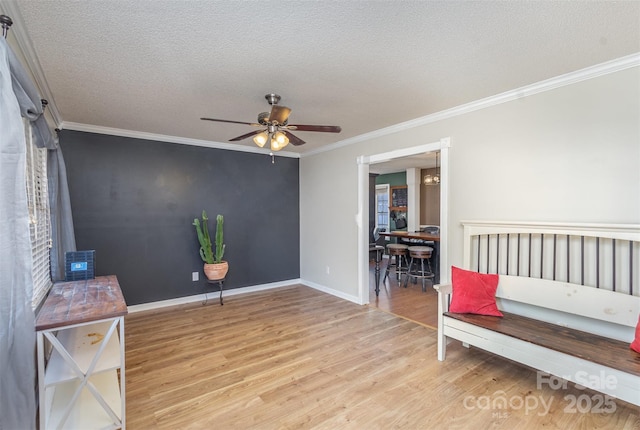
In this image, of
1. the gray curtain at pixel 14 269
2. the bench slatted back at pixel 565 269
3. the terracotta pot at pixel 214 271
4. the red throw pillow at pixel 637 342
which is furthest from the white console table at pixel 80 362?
the red throw pillow at pixel 637 342

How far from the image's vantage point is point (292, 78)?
2449 millimetres

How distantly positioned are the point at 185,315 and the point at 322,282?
85.2 inches

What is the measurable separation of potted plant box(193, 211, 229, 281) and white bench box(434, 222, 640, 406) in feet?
9.86

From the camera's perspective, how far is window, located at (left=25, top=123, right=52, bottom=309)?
2252 mm

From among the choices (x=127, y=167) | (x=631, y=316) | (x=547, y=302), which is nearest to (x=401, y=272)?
(x=547, y=302)

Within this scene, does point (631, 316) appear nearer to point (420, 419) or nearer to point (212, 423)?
point (420, 419)

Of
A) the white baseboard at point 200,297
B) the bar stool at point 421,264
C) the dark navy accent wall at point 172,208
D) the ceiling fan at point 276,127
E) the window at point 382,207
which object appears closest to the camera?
the ceiling fan at point 276,127

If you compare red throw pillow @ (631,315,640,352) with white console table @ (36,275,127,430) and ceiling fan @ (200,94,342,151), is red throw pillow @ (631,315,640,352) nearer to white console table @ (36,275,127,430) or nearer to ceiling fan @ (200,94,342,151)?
ceiling fan @ (200,94,342,151)

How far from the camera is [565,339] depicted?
220 cm

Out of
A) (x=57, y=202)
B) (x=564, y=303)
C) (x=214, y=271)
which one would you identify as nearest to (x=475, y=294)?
(x=564, y=303)

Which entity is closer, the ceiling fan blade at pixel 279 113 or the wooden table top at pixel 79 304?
the wooden table top at pixel 79 304

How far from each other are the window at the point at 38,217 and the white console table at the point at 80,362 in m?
0.18

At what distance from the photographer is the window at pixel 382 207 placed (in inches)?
353

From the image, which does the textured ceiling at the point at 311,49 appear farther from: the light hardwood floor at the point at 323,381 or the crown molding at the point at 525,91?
the light hardwood floor at the point at 323,381
